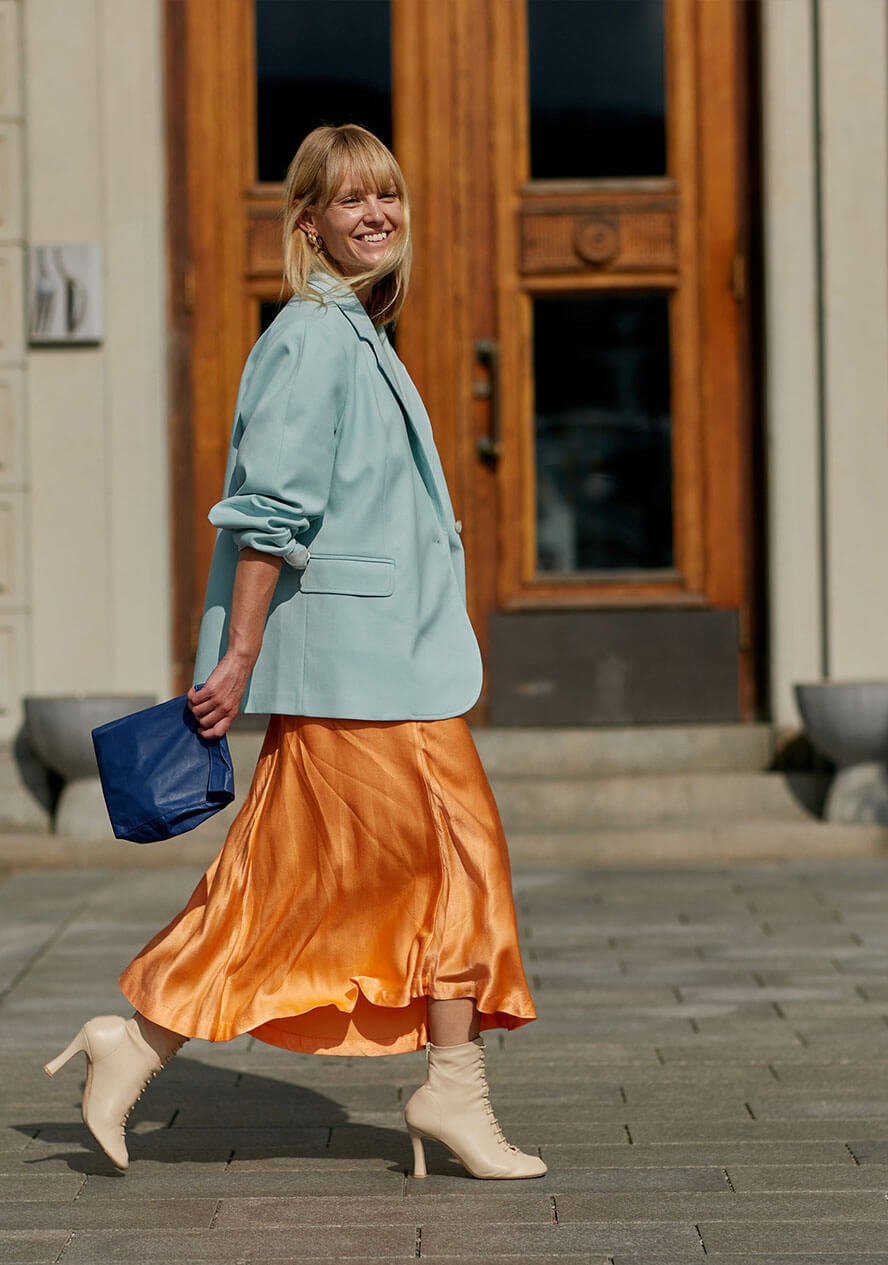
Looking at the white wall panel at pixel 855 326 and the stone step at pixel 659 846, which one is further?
the white wall panel at pixel 855 326

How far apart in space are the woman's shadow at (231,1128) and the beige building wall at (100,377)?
360cm

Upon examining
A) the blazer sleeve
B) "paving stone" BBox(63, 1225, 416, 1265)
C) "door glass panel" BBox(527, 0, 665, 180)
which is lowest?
"paving stone" BBox(63, 1225, 416, 1265)

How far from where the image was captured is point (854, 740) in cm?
636

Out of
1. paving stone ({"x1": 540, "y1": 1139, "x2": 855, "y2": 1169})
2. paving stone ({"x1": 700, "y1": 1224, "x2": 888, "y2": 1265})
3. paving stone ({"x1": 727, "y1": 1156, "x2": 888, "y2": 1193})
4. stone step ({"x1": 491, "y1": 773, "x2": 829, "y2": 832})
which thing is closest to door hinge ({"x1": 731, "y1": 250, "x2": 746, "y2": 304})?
stone step ({"x1": 491, "y1": 773, "x2": 829, "y2": 832})

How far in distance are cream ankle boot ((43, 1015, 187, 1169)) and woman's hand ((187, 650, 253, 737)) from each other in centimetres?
54

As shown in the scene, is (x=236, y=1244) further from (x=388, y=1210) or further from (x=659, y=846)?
(x=659, y=846)

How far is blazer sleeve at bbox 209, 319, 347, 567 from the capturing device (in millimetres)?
2801

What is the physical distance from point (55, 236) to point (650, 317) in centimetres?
245

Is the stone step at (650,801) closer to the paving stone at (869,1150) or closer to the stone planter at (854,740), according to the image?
the stone planter at (854,740)

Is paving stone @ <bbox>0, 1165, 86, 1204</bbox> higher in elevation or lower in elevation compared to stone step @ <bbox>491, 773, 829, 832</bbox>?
lower

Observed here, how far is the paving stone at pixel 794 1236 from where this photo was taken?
2559mm

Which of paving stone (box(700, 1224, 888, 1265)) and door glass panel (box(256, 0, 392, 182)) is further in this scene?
door glass panel (box(256, 0, 392, 182))

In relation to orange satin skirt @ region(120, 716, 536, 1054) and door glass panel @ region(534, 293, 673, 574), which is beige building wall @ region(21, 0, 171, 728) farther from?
orange satin skirt @ region(120, 716, 536, 1054)

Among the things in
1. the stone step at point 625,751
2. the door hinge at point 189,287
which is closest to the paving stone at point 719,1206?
the stone step at point 625,751
